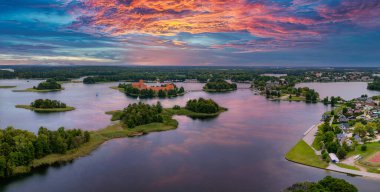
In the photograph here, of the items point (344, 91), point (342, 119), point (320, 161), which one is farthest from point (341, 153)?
point (344, 91)

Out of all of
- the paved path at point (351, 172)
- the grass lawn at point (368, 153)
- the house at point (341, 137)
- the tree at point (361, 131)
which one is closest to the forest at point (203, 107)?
the house at point (341, 137)

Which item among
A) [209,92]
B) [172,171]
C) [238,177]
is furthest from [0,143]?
[209,92]

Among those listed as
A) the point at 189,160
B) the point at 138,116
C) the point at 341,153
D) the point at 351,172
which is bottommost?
the point at 189,160

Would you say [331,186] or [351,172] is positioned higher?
[331,186]

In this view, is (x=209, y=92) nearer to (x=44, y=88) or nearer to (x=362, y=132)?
(x=44, y=88)

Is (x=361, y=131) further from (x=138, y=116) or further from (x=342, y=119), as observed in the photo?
(x=138, y=116)

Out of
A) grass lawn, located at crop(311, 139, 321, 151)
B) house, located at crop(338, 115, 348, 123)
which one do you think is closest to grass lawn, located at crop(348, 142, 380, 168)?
grass lawn, located at crop(311, 139, 321, 151)
